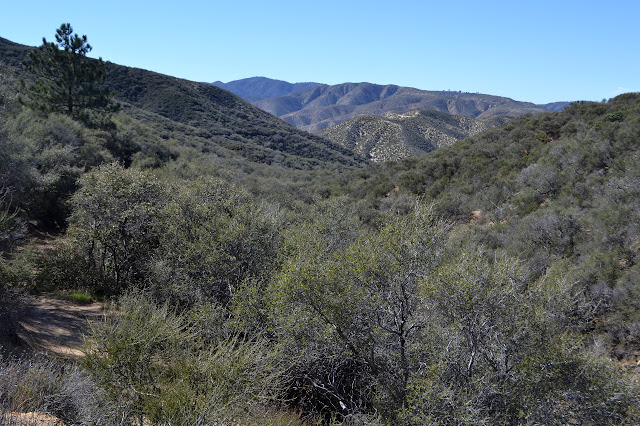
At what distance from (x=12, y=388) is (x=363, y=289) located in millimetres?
5044

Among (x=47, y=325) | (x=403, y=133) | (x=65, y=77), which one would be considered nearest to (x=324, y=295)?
(x=47, y=325)

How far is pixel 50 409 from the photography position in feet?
15.8

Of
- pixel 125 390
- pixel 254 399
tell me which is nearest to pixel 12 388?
pixel 125 390

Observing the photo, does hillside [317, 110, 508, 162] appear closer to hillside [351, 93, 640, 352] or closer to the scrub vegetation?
→ hillside [351, 93, 640, 352]

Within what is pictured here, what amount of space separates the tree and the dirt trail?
1707 cm

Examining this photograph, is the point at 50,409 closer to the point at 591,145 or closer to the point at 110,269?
the point at 110,269

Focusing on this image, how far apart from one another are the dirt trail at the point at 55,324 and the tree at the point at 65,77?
17.1 meters

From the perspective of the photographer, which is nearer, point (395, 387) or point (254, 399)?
point (254, 399)

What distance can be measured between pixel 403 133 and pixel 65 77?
193 ft

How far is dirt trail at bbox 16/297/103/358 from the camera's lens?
28.4 ft

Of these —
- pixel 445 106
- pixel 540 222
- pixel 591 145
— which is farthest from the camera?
pixel 445 106

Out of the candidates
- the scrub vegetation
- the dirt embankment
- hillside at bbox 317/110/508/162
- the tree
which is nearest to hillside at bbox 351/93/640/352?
the scrub vegetation

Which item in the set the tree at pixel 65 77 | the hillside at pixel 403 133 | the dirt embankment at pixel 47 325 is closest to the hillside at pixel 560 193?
the dirt embankment at pixel 47 325

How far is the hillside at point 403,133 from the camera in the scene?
69.5 metres
